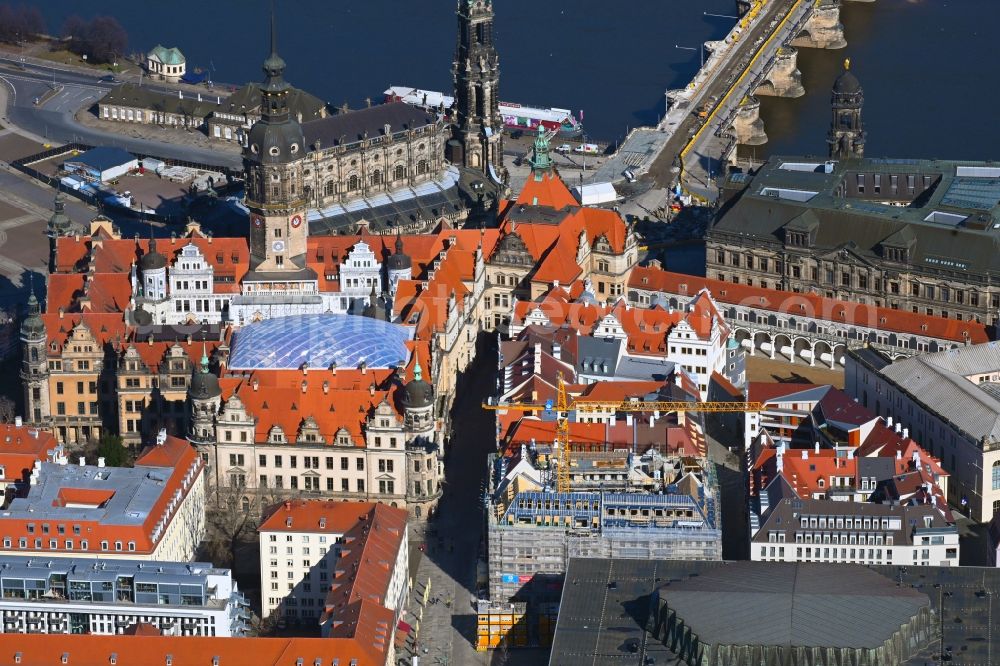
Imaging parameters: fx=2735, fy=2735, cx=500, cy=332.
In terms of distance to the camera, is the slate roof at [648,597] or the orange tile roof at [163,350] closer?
the slate roof at [648,597]

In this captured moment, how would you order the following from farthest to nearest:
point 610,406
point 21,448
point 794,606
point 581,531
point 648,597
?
point 610,406
point 21,448
point 581,531
point 648,597
point 794,606

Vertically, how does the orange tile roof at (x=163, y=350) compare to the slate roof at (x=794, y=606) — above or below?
above

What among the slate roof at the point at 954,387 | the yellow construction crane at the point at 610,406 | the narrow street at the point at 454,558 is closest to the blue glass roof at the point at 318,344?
the narrow street at the point at 454,558

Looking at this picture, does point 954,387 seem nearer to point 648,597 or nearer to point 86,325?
point 648,597

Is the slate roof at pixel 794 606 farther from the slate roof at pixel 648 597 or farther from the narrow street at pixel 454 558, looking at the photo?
the narrow street at pixel 454 558

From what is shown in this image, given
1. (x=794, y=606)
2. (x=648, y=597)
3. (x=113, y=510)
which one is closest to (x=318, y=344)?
(x=113, y=510)

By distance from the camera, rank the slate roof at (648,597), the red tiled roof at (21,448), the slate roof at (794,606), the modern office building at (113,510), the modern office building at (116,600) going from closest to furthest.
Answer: the slate roof at (794,606)
the slate roof at (648,597)
the modern office building at (116,600)
the modern office building at (113,510)
the red tiled roof at (21,448)
